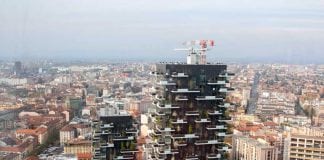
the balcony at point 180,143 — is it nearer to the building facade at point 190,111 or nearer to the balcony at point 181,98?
the building facade at point 190,111

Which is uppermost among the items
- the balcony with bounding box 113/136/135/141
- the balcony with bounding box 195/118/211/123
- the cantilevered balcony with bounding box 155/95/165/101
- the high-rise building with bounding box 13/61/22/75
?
the high-rise building with bounding box 13/61/22/75

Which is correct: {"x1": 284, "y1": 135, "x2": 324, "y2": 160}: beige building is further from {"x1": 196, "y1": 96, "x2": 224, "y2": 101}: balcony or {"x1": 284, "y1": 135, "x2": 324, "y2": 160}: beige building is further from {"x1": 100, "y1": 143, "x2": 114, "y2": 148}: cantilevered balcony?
{"x1": 100, "y1": 143, "x2": 114, "y2": 148}: cantilevered balcony

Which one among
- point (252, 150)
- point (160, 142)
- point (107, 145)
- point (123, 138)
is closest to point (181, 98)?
point (160, 142)

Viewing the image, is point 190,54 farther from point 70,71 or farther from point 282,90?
point 282,90

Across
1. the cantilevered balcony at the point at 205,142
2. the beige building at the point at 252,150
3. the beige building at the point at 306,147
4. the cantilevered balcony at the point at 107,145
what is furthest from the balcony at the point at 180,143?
the beige building at the point at 306,147

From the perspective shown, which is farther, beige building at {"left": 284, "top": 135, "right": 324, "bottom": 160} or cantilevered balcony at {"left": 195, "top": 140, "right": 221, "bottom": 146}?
beige building at {"left": 284, "top": 135, "right": 324, "bottom": 160}

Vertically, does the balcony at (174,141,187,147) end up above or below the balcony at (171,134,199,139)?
below

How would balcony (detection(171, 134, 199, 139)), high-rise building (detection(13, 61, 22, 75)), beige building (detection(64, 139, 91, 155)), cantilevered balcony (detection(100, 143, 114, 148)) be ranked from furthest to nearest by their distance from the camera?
1. beige building (detection(64, 139, 91, 155))
2. high-rise building (detection(13, 61, 22, 75))
3. cantilevered balcony (detection(100, 143, 114, 148))
4. balcony (detection(171, 134, 199, 139))

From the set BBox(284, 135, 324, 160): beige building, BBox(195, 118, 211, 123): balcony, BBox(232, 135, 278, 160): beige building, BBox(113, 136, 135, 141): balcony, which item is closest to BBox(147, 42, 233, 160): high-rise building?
BBox(195, 118, 211, 123): balcony
